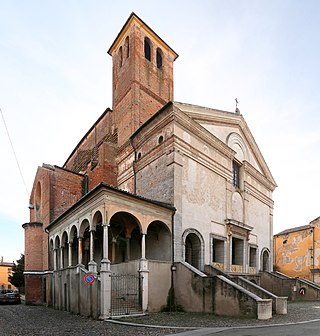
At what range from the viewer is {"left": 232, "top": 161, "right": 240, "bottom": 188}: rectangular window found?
2243cm

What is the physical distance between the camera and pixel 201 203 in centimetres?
1814

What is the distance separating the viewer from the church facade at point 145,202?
1452 centimetres

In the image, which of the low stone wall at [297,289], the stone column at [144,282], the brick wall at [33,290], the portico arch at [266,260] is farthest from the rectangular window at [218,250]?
the brick wall at [33,290]

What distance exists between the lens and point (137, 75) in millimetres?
24516

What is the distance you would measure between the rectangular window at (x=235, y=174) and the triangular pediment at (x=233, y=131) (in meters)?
0.46

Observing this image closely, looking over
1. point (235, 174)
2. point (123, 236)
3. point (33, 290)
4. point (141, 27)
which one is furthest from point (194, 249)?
point (141, 27)

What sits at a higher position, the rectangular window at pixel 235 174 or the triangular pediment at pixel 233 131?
the triangular pediment at pixel 233 131

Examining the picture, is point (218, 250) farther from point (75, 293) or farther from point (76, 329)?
point (76, 329)

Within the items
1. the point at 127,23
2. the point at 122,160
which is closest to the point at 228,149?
the point at 122,160

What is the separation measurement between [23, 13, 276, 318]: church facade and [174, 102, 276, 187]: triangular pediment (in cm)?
7

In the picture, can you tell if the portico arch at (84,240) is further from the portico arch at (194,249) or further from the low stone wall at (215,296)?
the portico arch at (194,249)

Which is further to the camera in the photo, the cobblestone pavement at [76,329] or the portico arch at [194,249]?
the portico arch at [194,249]

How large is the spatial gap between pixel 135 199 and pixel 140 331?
6086 millimetres

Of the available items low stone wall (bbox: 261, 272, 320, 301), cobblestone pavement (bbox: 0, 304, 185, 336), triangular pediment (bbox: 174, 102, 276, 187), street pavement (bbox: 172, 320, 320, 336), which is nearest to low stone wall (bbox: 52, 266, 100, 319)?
cobblestone pavement (bbox: 0, 304, 185, 336)
